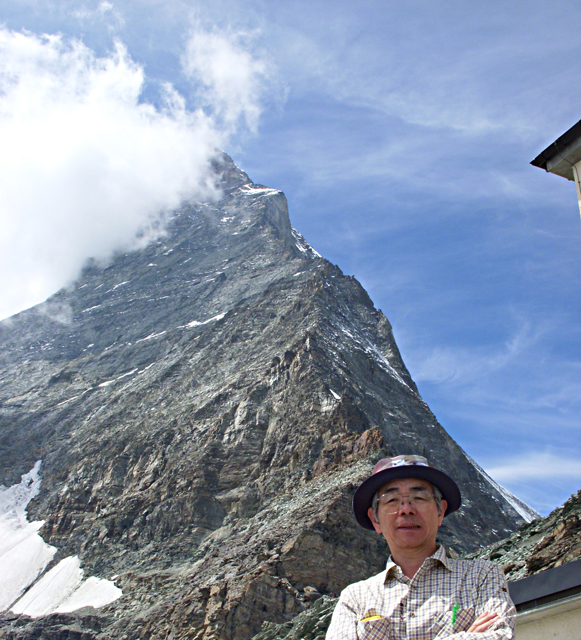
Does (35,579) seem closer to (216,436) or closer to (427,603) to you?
(216,436)

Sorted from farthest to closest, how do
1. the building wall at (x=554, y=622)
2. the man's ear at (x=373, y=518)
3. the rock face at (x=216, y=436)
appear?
1. the rock face at (x=216, y=436)
2. the building wall at (x=554, y=622)
3. the man's ear at (x=373, y=518)

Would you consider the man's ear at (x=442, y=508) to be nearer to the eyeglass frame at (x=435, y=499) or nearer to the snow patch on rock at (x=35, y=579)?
the eyeglass frame at (x=435, y=499)

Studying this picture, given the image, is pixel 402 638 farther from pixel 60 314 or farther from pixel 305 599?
pixel 60 314

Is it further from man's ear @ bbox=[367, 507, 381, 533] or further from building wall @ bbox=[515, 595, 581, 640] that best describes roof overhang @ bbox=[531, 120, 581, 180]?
man's ear @ bbox=[367, 507, 381, 533]

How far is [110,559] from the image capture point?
75.1 metres

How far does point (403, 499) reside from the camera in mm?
4383

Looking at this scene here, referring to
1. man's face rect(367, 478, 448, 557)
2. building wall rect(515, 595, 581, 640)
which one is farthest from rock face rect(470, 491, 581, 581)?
man's face rect(367, 478, 448, 557)

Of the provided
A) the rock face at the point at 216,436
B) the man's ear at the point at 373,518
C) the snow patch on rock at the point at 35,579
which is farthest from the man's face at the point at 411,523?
the snow patch on rock at the point at 35,579

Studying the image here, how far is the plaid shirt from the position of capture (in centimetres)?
375

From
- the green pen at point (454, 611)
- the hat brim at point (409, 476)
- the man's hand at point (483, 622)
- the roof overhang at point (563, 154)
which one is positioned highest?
the roof overhang at point (563, 154)

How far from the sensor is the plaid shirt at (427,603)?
12.3 feet

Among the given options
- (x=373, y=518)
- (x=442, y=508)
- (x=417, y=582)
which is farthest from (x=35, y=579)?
(x=417, y=582)

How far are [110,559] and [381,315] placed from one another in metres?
81.9

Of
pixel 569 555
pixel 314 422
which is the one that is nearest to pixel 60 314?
pixel 314 422
